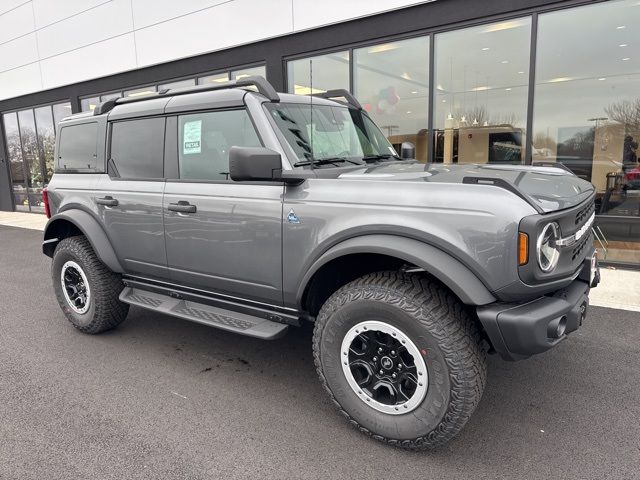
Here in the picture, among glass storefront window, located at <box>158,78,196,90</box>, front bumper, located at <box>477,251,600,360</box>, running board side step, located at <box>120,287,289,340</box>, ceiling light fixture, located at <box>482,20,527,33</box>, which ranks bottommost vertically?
running board side step, located at <box>120,287,289,340</box>

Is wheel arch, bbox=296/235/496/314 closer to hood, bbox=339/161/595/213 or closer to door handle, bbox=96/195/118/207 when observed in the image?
hood, bbox=339/161/595/213

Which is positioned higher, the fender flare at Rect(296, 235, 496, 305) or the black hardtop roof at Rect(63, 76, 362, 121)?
the black hardtop roof at Rect(63, 76, 362, 121)

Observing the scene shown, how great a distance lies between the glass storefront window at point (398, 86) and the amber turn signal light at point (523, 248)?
5.79 metres

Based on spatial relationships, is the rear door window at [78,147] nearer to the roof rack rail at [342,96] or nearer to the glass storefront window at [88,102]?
the roof rack rail at [342,96]

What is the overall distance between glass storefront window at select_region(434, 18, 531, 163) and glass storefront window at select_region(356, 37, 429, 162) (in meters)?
0.27

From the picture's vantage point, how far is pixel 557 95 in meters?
7.20

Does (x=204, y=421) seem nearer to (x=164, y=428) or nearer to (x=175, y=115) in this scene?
(x=164, y=428)

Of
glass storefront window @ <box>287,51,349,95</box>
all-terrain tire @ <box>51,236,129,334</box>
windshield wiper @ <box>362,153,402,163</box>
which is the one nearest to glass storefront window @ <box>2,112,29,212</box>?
glass storefront window @ <box>287,51,349,95</box>

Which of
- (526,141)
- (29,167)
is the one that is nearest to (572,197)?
(526,141)

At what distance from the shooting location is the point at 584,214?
276cm

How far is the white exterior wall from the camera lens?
27.8 feet

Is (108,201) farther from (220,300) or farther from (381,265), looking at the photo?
(381,265)

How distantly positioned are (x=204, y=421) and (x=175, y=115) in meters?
2.23

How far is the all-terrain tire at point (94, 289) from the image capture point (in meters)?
4.07
